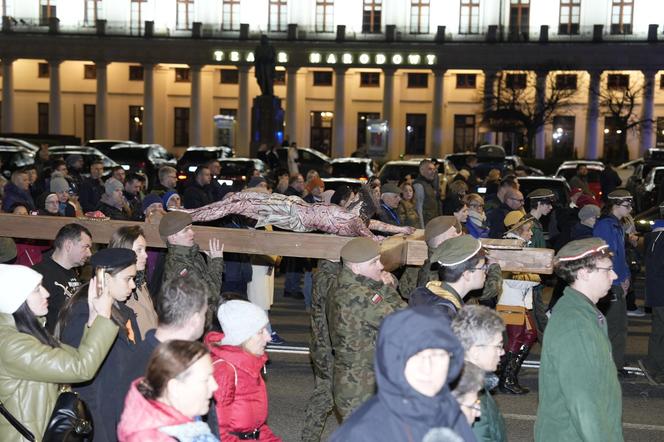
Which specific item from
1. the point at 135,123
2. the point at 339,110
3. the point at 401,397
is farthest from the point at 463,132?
the point at 401,397

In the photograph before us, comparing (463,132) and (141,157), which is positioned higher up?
(463,132)

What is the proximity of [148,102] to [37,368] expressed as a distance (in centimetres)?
6048

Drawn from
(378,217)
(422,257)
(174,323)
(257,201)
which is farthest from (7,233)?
(378,217)

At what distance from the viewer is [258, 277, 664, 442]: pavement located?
8750 mm

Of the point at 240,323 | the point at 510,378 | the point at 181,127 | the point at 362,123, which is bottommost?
the point at 510,378

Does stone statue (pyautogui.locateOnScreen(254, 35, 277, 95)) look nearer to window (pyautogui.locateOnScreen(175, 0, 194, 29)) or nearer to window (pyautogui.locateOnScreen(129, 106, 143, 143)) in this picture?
window (pyautogui.locateOnScreen(175, 0, 194, 29))

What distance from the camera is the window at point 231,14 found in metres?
66.4

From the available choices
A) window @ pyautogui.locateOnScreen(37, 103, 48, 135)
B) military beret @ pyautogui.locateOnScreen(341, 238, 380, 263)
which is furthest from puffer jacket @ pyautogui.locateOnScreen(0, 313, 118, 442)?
window @ pyautogui.locateOnScreen(37, 103, 48, 135)

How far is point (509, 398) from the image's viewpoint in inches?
387

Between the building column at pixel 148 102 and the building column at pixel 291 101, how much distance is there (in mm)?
8291

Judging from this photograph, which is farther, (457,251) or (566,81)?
(566,81)

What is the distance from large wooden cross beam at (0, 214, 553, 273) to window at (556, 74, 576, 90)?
4899 centimetres

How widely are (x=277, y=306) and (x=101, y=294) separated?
945 cm

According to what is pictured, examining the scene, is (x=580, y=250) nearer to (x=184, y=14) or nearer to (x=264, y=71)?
(x=264, y=71)
